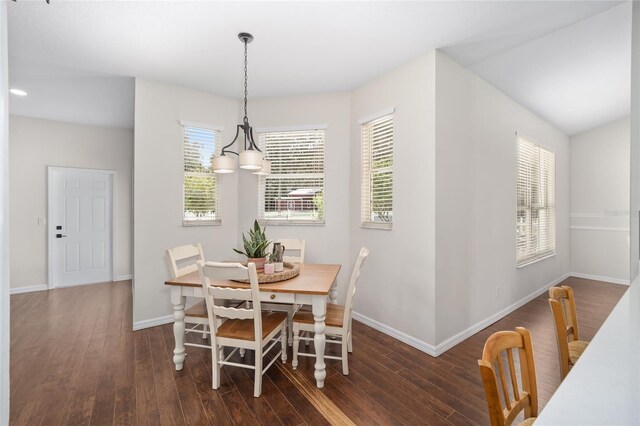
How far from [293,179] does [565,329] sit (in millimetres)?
3062

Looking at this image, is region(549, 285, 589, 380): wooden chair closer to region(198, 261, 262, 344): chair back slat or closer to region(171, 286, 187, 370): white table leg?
region(198, 261, 262, 344): chair back slat

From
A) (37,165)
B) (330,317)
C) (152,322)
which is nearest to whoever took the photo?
(330,317)

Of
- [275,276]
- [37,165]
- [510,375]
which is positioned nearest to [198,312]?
[275,276]

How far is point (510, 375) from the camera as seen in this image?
1017 millimetres

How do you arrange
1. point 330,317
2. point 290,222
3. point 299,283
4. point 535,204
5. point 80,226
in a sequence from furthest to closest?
point 80,226 < point 535,204 < point 290,222 < point 330,317 < point 299,283

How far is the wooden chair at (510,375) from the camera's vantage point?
850 millimetres

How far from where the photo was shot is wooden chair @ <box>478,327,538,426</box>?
0.85 metres

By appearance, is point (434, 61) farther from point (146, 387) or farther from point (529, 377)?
point (146, 387)

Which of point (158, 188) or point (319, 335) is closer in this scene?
point (319, 335)

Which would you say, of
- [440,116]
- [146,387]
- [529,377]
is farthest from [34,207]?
[529,377]

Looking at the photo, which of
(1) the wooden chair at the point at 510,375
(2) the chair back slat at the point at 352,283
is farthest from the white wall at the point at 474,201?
(1) the wooden chair at the point at 510,375

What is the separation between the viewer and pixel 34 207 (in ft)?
15.4

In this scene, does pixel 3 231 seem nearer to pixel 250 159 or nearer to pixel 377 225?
pixel 250 159

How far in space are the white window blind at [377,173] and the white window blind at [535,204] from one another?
6.94 ft
